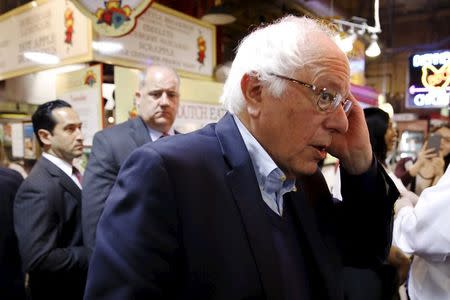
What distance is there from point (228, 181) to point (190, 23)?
4.16 meters

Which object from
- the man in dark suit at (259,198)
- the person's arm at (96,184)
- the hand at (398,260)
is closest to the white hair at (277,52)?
the man in dark suit at (259,198)

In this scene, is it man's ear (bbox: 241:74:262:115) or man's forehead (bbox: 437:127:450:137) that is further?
man's forehead (bbox: 437:127:450:137)

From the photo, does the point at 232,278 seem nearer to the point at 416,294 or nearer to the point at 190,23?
the point at 416,294

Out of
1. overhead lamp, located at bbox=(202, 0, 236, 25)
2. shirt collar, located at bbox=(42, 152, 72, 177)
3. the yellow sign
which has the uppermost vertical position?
overhead lamp, located at bbox=(202, 0, 236, 25)

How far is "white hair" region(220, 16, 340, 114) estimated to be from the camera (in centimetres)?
105

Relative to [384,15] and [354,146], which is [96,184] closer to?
[354,146]

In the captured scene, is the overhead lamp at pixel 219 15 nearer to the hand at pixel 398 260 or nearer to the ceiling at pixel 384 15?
the ceiling at pixel 384 15

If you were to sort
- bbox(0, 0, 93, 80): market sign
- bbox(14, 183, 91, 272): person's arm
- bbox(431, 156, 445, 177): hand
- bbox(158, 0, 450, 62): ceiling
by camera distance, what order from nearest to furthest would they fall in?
bbox(14, 183, 91, 272): person's arm
bbox(431, 156, 445, 177): hand
bbox(0, 0, 93, 80): market sign
bbox(158, 0, 450, 62): ceiling

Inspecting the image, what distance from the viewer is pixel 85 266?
2.23 m

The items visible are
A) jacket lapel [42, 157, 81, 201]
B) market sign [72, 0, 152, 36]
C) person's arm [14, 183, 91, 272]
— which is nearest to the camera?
person's arm [14, 183, 91, 272]

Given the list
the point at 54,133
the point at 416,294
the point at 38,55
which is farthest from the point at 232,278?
the point at 38,55

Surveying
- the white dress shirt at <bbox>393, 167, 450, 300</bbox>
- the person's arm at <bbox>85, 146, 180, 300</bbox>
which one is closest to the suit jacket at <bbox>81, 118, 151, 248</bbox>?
the person's arm at <bbox>85, 146, 180, 300</bbox>

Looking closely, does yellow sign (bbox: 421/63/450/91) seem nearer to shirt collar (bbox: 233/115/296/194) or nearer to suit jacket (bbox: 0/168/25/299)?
shirt collar (bbox: 233/115/296/194)

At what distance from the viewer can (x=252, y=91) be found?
3.64 ft
